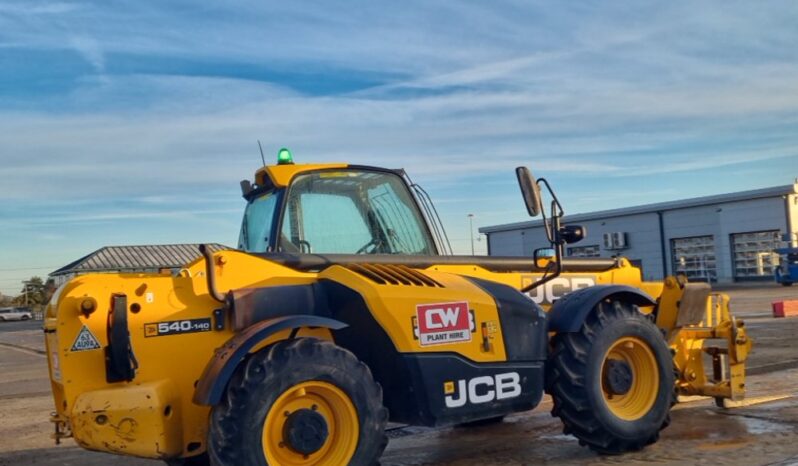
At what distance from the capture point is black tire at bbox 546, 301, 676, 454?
18.4ft

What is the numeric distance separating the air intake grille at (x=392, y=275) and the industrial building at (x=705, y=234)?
38440mm

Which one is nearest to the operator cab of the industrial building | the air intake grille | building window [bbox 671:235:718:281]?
the air intake grille

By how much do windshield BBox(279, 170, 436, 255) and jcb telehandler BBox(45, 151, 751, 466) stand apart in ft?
0.03

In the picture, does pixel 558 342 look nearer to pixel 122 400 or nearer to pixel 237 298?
pixel 237 298

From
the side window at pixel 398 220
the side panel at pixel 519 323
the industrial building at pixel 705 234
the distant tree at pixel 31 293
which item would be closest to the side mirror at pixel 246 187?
the side window at pixel 398 220

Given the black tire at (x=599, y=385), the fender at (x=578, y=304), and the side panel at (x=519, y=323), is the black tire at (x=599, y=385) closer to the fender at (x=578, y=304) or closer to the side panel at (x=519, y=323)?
the fender at (x=578, y=304)

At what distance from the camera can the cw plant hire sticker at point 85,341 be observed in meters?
4.47

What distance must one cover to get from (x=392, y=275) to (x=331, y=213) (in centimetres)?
80

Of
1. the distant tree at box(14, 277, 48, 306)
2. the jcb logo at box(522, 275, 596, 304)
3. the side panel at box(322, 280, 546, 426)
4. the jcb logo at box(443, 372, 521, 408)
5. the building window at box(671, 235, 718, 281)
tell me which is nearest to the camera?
the side panel at box(322, 280, 546, 426)

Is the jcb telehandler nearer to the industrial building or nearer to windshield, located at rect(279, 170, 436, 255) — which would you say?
windshield, located at rect(279, 170, 436, 255)

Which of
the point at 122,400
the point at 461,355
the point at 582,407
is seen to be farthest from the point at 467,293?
the point at 122,400

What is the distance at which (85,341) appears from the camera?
14.7ft

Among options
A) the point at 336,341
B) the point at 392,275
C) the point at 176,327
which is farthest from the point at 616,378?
the point at 176,327

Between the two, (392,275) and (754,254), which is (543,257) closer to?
(392,275)
